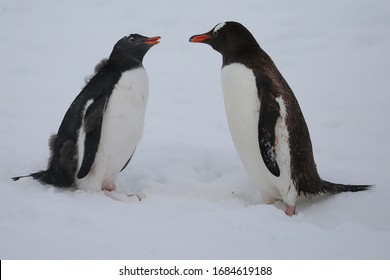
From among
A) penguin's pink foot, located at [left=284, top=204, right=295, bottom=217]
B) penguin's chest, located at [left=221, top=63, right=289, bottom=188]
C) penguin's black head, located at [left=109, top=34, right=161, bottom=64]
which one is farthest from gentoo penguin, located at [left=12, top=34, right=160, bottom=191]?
penguin's pink foot, located at [left=284, top=204, right=295, bottom=217]

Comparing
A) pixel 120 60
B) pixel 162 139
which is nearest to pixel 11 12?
pixel 162 139

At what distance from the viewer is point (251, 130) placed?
3357 millimetres

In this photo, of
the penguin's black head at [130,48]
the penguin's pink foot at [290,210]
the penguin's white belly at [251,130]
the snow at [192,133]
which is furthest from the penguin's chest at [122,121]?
the penguin's pink foot at [290,210]

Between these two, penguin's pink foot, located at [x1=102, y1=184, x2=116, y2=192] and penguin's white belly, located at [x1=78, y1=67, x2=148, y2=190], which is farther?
penguin's pink foot, located at [x1=102, y1=184, x2=116, y2=192]

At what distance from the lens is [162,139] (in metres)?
4.48

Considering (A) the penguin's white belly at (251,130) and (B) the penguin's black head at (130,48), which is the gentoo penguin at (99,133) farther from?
(A) the penguin's white belly at (251,130)

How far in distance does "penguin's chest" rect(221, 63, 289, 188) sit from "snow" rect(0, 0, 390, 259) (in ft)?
0.78

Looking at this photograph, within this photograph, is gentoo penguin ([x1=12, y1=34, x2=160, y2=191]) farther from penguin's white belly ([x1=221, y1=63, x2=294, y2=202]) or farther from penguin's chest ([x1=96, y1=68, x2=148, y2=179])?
penguin's white belly ([x1=221, y1=63, x2=294, y2=202])

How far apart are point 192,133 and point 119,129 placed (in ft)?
4.29

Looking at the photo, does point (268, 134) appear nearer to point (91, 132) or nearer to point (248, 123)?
point (248, 123)

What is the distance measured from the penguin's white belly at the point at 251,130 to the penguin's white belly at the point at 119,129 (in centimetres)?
53

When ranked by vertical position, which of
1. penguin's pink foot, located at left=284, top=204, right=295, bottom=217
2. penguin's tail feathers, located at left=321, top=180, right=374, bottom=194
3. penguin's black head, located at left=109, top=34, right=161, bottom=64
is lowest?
penguin's pink foot, located at left=284, top=204, right=295, bottom=217

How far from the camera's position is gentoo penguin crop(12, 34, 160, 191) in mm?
3311
